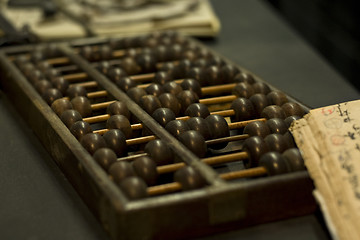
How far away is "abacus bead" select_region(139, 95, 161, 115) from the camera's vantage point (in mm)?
1221

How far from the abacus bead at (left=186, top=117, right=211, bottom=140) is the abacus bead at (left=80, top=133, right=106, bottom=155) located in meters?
0.18

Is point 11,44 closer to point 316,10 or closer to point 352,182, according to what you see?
point 352,182

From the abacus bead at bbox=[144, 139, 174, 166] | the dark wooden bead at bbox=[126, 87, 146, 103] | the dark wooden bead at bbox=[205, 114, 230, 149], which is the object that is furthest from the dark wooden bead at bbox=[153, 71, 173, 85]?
the abacus bead at bbox=[144, 139, 174, 166]

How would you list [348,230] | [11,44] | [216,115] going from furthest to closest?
[11,44] < [216,115] < [348,230]

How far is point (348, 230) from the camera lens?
33.0 inches

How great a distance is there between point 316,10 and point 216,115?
8.92 ft

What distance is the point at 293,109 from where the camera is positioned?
1.19 meters

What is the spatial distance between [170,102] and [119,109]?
0.38ft

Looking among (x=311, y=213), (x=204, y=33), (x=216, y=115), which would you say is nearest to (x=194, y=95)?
(x=216, y=115)

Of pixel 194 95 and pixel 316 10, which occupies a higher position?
pixel 316 10

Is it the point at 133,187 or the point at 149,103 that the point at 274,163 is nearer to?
the point at 133,187

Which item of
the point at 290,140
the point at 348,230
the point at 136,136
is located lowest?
the point at 348,230

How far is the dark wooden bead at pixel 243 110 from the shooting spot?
4.06 feet

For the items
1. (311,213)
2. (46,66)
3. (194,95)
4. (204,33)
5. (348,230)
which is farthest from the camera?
(204,33)
